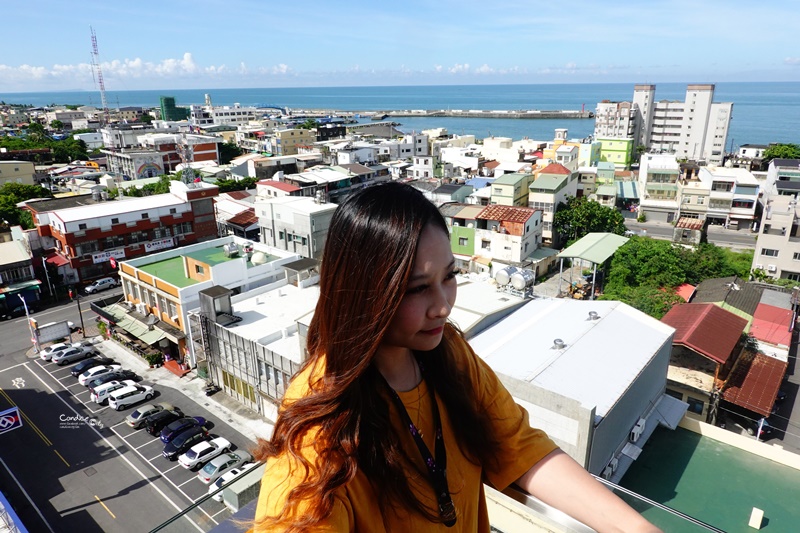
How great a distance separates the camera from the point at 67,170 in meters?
40.7

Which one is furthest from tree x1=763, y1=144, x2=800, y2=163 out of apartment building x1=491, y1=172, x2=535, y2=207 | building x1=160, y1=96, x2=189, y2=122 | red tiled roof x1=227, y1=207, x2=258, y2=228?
building x1=160, y1=96, x2=189, y2=122

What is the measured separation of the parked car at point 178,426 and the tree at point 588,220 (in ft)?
61.8

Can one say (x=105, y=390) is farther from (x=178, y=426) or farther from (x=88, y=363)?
(x=178, y=426)

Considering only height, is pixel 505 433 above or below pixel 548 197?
above

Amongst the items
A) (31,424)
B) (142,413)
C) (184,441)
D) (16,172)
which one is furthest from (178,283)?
(16,172)

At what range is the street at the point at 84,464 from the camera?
31.7 feet

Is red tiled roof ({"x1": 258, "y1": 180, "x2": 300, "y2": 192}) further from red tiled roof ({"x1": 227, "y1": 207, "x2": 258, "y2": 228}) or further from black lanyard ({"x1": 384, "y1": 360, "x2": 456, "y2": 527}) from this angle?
black lanyard ({"x1": 384, "y1": 360, "x2": 456, "y2": 527})

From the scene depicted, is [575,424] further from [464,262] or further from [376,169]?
[376,169]

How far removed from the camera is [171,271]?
52.5 ft

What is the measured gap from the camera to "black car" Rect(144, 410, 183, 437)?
12016 mm

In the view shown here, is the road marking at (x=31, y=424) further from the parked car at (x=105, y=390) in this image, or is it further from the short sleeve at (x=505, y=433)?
the short sleeve at (x=505, y=433)

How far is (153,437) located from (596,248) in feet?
53.8

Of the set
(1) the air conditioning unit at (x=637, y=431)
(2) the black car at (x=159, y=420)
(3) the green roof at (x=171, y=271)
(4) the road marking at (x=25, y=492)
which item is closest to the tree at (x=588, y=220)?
(1) the air conditioning unit at (x=637, y=431)

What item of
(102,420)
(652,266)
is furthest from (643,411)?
(102,420)
